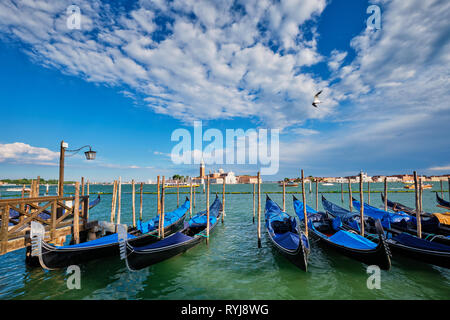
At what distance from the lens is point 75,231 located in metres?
6.76

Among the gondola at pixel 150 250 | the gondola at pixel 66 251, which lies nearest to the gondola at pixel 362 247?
the gondola at pixel 150 250

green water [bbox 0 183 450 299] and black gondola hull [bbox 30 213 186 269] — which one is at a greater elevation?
black gondola hull [bbox 30 213 186 269]

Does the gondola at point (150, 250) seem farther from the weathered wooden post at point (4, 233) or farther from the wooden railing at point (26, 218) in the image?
the weathered wooden post at point (4, 233)

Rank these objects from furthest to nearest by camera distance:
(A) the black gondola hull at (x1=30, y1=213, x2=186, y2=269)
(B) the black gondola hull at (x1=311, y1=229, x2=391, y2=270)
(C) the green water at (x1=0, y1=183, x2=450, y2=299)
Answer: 1. (A) the black gondola hull at (x1=30, y1=213, x2=186, y2=269)
2. (B) the black gondola hull at (x1=311, y1=229, x2=391, y2=270)
3. (C) the green water at (x1=0, y1=183, x2=450, y2=299)

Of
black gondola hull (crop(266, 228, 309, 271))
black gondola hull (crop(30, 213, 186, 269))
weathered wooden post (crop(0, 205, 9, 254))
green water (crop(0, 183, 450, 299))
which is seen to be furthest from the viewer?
black gondola hull (crop(266, 228, 309, 271))

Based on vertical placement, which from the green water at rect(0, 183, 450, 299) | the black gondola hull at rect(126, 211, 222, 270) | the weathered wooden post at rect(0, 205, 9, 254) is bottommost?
the green water at rect(0, 183, 450, 299)

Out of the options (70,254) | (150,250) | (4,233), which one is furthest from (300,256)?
(4,233)

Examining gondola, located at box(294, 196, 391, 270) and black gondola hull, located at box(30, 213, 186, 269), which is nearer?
gondola, located at box(294, 196, 391, 270)

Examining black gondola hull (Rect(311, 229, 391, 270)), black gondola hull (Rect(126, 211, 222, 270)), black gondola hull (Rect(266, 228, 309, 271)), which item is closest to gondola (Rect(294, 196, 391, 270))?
black gondola hull (Rect(311, 229, 391, 270))

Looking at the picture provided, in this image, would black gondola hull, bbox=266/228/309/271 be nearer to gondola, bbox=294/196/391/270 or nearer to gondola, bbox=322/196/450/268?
gondola, bbox=294/196/391/270

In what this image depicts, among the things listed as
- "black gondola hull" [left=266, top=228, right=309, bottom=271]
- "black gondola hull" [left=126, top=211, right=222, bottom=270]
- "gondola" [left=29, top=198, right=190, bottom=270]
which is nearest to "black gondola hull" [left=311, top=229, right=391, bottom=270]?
"black gondola hull" [left=266, top=228, right=309, bottom=271]
